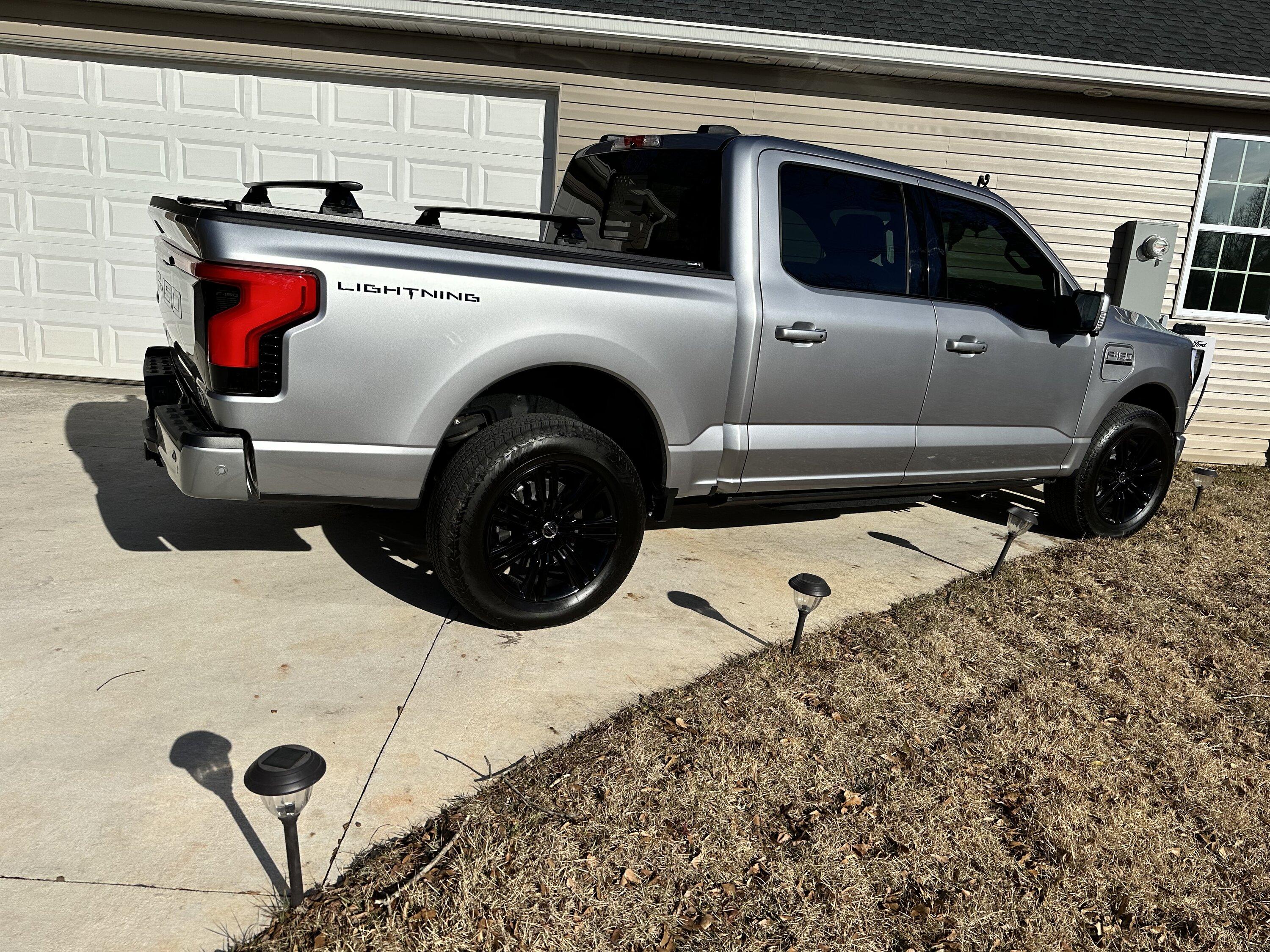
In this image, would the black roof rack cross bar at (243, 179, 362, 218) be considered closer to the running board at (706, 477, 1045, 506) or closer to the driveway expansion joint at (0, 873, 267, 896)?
the running board at (706, 477, 1045, 506)

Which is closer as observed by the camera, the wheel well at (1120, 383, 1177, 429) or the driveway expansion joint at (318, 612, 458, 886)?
the driveway expansion joint at (318, 612, 458, 886)

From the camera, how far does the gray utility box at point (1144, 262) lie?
7863 millimetres

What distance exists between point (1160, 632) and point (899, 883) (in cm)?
250

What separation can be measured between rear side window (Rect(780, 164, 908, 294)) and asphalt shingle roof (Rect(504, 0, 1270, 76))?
3538mm

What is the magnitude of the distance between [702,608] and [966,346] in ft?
5.92

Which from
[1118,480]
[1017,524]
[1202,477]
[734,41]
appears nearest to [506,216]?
[1017,524]

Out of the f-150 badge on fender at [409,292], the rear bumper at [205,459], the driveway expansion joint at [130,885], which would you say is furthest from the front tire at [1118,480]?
the driveway expansion joint at [130,885]

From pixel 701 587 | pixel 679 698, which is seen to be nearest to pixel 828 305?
pixel 701 587

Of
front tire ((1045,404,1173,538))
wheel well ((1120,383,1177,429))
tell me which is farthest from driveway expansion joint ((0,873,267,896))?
wheel well ((1120,383,1177,429))

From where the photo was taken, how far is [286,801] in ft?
6.64

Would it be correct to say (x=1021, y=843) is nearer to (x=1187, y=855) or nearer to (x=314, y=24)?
(x=1187, y=855)

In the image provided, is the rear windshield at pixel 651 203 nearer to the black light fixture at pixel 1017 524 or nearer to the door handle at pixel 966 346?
the door handle at pixel 966 346

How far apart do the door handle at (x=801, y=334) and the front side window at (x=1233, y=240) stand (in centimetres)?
607

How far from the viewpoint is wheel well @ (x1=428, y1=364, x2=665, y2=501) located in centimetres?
355
